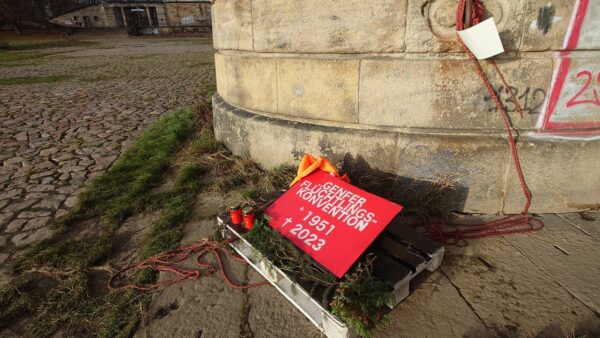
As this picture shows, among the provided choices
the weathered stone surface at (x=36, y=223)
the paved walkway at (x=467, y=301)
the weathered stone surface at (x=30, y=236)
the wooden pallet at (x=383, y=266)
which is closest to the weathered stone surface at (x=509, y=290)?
the paved walkway at (x=467, y=301)

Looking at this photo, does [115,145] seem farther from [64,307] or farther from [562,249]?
[562,249]

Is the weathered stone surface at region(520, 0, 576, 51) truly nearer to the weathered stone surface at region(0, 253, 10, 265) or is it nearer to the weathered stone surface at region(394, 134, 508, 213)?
the weathered stone surface at region(394, 134, 508, 213)

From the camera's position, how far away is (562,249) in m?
2.40

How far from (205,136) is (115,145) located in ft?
4.76

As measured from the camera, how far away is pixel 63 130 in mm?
5738

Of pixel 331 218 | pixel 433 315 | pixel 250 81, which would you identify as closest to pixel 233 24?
pixel 250 81

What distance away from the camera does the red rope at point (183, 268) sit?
7.36 ft

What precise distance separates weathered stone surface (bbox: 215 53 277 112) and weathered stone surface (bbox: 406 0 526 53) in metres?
1.32

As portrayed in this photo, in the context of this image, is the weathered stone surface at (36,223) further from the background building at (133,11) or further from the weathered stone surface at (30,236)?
the background building at (133,11)

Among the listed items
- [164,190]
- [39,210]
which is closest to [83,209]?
[39,210]

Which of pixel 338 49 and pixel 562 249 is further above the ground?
pixel 338 49

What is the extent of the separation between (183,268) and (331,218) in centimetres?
111

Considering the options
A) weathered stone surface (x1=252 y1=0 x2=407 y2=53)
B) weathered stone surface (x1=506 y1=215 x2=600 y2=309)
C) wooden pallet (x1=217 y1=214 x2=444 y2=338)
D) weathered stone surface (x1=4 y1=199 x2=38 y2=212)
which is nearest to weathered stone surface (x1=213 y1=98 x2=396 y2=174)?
weathered stone surface (x1=252 y1=0 x2=407 y2=53)

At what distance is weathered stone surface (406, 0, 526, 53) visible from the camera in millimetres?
2412
